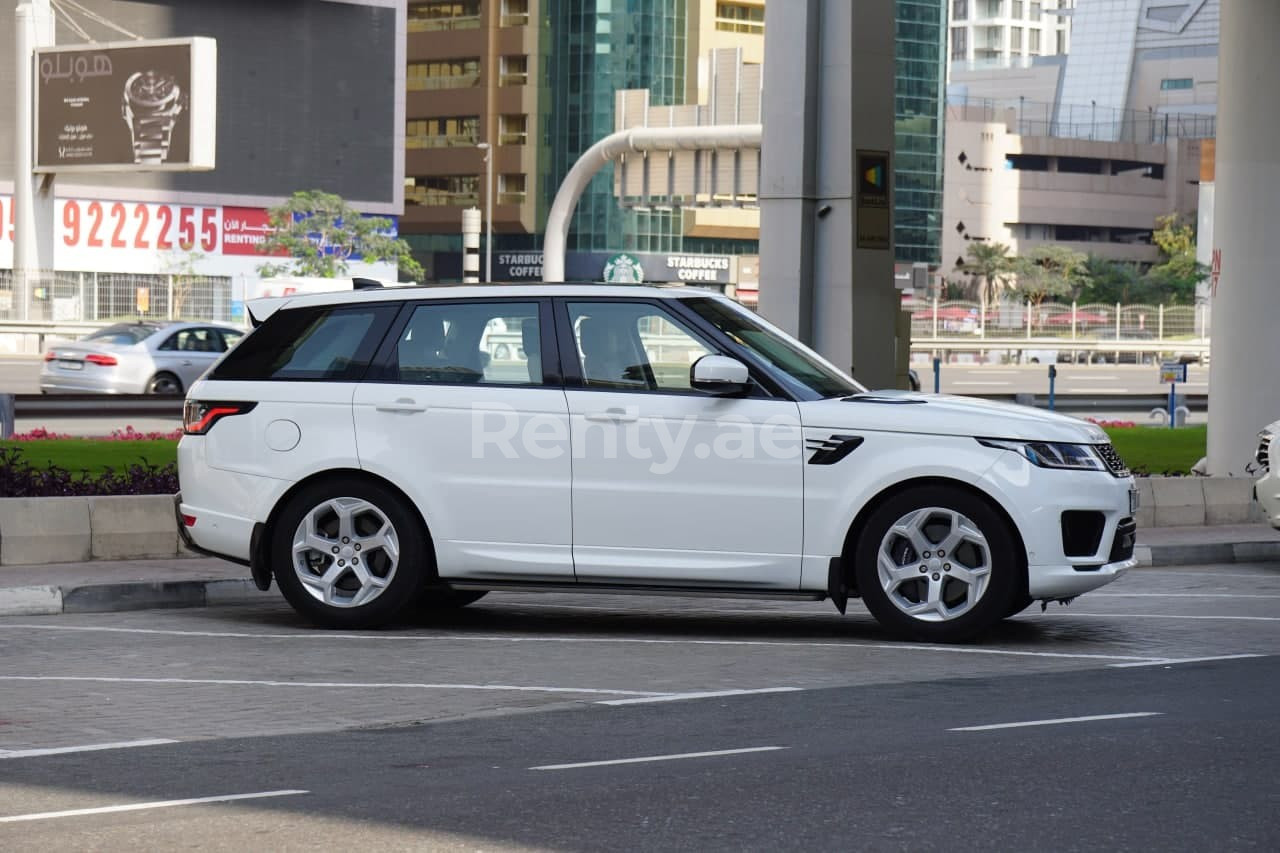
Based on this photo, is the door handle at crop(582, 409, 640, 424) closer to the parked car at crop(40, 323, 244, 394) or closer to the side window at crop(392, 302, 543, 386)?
the side window at crop(392, 302, 543, 386)

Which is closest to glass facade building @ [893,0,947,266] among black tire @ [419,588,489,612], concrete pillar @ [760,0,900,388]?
concrete pillar @ [760,0,900,388]

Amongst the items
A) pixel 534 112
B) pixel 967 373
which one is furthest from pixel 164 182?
pixel 967 373

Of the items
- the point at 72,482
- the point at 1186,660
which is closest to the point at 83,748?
the point at 1186,660

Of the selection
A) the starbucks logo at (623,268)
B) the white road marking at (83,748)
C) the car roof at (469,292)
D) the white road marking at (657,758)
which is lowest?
the white road marking at (83,748)

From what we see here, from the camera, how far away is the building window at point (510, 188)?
111688 millimetres

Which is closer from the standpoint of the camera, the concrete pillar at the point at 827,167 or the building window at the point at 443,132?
the concrete pillar at the point at 827,167

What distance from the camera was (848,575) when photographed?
1045cm

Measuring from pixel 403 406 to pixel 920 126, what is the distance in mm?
103592

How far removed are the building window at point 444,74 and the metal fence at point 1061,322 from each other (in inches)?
1652

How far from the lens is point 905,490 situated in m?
10.3

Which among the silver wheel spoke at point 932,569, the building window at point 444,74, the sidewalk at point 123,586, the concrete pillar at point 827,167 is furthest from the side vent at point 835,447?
the building window at point 444,74

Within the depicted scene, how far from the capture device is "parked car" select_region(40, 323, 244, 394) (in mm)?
33716

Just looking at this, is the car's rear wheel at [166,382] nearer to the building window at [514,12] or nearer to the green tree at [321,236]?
the green tree at [321,236]

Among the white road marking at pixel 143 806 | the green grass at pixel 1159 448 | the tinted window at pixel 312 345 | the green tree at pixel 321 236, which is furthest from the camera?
the green tree at pixel 321 236
